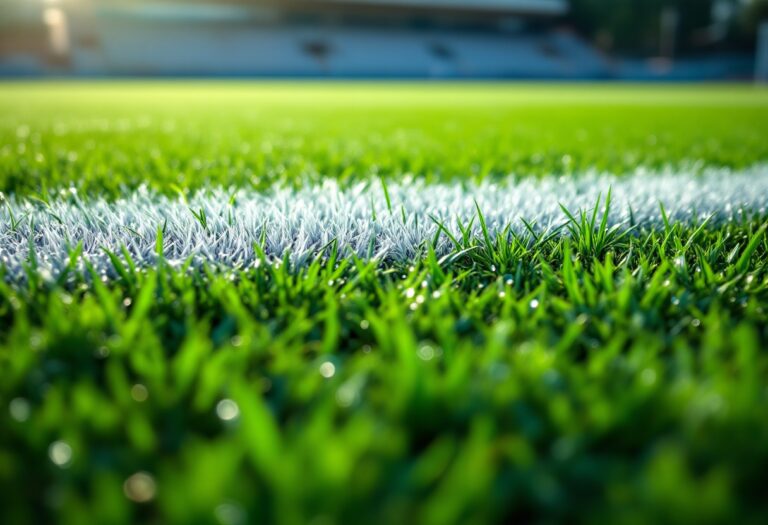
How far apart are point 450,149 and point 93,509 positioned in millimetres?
3345

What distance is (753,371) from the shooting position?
2.29ft

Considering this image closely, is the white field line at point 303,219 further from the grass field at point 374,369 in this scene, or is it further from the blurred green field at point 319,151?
the blurred green field at point 319,151

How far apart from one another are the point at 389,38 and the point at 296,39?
6421 millimetres

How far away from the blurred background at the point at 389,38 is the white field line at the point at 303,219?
33518 millimetres

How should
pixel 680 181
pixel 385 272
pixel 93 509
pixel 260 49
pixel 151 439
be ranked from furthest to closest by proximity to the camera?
pixel 260 49, pixel 680 181, pixel 385 272, pixel 151 439, pixel 93 509

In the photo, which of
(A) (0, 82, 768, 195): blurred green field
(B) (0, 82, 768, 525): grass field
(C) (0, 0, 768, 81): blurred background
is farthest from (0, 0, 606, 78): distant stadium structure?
(B) (0, 82, 768, 525): grass field

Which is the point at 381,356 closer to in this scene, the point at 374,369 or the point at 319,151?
the point at 374,369

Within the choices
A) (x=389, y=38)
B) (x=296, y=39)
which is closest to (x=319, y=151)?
(x=296, y=39)

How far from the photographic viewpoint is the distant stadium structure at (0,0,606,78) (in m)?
32.8

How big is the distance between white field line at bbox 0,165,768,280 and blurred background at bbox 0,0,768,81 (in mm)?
33518

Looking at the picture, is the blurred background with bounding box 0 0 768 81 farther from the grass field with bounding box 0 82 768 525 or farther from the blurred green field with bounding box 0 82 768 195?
the grass field with bounding box 0 82 768 525

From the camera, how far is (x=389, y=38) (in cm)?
3866

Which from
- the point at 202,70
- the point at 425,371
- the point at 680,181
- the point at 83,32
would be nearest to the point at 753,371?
the point at 425,371

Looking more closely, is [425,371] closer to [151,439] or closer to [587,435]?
[587,435]
